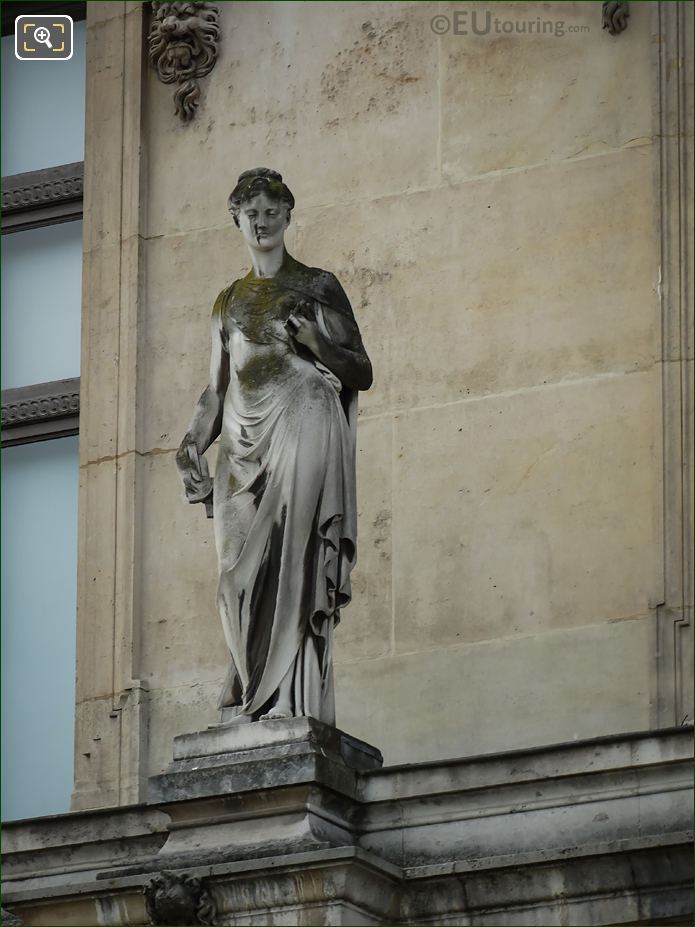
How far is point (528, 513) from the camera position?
48.7 feet

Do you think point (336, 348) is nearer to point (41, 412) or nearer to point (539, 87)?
point (539, 87)

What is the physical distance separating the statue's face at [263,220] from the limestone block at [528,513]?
2188 mm

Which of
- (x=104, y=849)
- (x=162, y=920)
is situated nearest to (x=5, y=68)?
(x=104, y=849)

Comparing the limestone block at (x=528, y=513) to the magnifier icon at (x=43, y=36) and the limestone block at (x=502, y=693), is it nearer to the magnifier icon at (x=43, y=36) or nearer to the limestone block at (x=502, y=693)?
the limestone block at (x=502, y=693)

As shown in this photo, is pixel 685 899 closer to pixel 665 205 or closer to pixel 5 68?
pixel 665 205

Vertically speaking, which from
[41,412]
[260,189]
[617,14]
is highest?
[617,14]

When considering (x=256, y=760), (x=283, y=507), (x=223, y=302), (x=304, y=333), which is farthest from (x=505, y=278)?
(x=256, y=760)

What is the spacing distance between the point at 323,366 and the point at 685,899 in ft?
10.0

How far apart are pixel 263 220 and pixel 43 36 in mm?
4827

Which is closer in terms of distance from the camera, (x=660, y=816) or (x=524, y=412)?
(x=660, y=816)

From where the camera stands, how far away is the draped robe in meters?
12.9

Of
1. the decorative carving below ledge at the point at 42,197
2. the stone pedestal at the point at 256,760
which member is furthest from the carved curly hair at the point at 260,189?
the decorative carving below ledge at the point at 42,197

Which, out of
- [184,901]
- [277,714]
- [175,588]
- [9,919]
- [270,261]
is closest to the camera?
[184,901]

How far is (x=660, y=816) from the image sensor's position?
12242 mm
